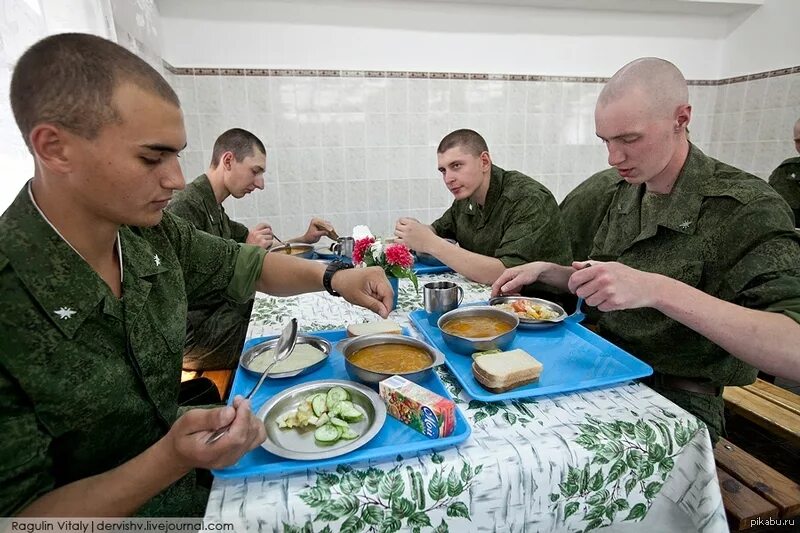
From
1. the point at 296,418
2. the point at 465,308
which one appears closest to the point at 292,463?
the point at 296,418

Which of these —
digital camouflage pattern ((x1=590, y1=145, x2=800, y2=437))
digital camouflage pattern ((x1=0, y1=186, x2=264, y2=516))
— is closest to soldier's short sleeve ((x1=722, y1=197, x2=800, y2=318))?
digital camouflage pattern ((x1=590, y1=145, x2=800, y2=437))

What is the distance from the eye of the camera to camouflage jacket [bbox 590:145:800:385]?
3.99ft

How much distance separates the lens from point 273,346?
1390 mm

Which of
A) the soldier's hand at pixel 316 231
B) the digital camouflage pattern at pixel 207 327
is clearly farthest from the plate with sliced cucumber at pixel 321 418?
the soldier's hand at pixel 316 231

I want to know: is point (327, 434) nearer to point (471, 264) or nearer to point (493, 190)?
point (471, 264)

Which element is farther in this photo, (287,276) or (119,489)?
(287,276)

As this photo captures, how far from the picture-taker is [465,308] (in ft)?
5.04

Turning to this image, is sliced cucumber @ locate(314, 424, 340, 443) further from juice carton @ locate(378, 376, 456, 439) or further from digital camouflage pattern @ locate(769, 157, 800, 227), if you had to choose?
digital camouflage pattern @ locate(769, 157, 800, 227)

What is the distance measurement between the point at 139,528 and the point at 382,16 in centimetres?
389

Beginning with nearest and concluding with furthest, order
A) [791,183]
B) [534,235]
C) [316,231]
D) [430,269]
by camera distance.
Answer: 1. [534,235]
2. [430,269]
3. [316,231]
4. [791,183]

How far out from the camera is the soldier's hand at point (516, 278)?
5.73 ft

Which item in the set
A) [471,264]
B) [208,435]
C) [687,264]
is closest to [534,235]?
[471,264]

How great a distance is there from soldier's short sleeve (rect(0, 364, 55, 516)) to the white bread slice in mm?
829

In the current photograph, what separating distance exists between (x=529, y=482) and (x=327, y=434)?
1.46 ft
